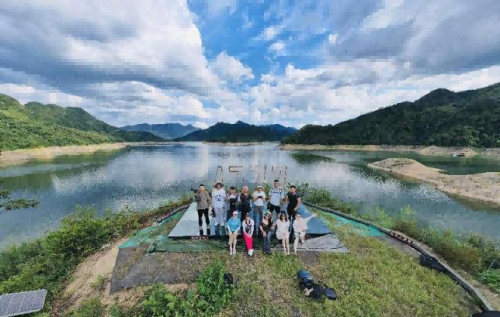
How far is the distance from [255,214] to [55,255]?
311 inches

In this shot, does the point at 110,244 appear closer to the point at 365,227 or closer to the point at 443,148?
the point at 365,227

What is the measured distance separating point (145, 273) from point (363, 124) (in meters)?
127

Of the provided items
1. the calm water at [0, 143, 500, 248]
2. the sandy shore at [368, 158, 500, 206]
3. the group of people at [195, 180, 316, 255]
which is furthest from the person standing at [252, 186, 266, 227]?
the sandy shore at [368, 158, 500, 206]

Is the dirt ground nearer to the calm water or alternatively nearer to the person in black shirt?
the person in black shirt

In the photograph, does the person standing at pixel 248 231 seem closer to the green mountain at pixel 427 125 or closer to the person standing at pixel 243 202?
the person standing at pixel 243 202

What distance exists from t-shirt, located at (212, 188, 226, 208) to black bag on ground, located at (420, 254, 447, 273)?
7.23 metres

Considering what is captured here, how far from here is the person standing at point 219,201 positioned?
8320 millimetres

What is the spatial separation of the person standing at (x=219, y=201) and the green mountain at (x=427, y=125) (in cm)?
8972

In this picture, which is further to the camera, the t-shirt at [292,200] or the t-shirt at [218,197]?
the t-shirt at [292,200]

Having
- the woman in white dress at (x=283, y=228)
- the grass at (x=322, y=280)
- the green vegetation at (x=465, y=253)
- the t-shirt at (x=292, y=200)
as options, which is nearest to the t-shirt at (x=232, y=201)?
the grass at (x=322, y=280)

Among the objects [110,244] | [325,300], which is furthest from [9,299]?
[325,300]

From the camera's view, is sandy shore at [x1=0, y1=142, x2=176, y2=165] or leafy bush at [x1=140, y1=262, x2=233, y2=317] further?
sandy shore at [x1=0, y1=142, x2=176, y2=165]

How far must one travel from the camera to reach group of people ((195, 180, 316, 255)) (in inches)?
295

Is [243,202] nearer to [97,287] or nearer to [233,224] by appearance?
[233,224]
